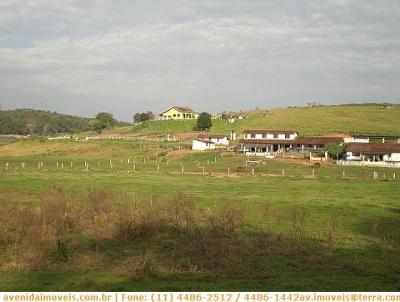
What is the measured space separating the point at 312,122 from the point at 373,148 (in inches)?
2111

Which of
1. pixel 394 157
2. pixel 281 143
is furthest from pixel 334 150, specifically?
pixel 281 143

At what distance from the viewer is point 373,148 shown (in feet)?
231

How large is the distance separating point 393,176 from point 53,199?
39.4m

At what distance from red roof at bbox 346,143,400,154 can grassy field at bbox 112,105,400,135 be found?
1307 inches

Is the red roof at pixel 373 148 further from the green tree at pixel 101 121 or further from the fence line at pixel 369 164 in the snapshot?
the green tree at pixel 101 121

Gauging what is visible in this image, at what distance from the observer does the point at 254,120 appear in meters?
130

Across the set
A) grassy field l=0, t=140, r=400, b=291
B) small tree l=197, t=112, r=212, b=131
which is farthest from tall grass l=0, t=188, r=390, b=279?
small tree l=197, t=112, r=212, b=131

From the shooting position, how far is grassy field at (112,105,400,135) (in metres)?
112

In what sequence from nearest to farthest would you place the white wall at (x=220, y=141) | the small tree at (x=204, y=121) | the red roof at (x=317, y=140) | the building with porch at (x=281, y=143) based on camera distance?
the building with porch at (x=281, y=143), the red roof at (x=317, y=140), the white wall at (x=220, y=141), the small tree at (x=204, y=121)

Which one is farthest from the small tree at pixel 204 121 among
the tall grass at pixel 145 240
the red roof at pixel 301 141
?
the tall grass at pixel 145 240

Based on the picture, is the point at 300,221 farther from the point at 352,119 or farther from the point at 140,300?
the point at 352,119

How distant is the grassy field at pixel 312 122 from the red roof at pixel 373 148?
33194 mm

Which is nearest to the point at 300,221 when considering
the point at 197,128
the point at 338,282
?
the point at 338,282

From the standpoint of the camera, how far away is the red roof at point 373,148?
6869cm
